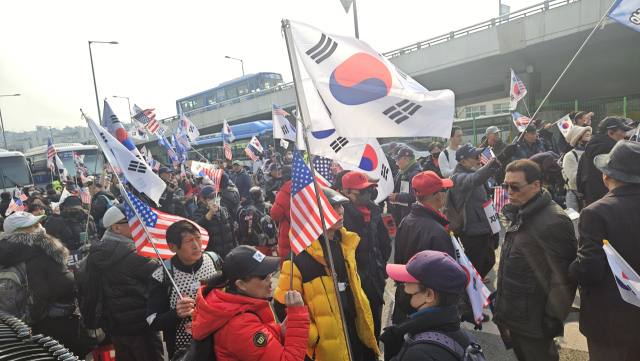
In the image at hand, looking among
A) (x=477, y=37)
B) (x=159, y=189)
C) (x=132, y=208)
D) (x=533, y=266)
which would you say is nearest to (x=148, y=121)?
(x=159, y=189)

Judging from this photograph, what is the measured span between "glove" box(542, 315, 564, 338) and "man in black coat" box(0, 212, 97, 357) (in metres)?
3.96

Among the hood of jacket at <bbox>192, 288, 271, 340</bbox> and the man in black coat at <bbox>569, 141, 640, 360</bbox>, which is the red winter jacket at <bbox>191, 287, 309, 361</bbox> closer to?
the hood of jacket at <bbox>192, 288, 271, 340</bbox>

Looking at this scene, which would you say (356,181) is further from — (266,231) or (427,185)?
(266,231)

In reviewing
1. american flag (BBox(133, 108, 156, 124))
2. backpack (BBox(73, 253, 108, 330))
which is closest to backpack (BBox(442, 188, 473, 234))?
backpack (BBox(73, 253, 108, 330))

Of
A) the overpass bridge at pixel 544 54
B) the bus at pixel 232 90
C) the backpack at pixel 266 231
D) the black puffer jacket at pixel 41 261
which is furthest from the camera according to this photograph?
the bus at pixel 232 90

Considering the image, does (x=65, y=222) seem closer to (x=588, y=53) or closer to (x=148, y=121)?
(x=148, y=121)

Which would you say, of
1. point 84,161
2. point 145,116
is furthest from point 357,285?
point 84,161

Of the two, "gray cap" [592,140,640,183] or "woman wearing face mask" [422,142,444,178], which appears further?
"woman wearing face mask" [422,142,444,178]

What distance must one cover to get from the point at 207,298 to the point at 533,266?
7.19 feet

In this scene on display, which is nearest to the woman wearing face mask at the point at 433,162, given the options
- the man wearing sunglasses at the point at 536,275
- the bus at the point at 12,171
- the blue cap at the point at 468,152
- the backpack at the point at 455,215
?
the blue cap at the point at 468,152

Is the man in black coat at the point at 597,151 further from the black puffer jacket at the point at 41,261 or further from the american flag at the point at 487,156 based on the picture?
the black puffer jacket at the point at 41,261

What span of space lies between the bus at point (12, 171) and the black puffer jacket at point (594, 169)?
80.7ft

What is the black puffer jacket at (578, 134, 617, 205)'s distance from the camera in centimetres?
453

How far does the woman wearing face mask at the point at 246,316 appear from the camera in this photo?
189 centimetres
